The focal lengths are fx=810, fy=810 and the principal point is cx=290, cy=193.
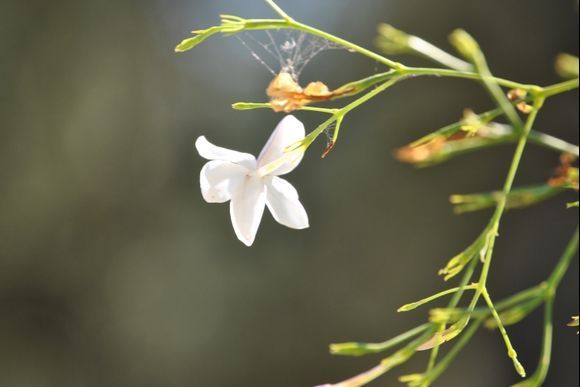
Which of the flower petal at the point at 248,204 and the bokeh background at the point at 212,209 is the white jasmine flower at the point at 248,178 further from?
the bokeh background at the point at 212,209

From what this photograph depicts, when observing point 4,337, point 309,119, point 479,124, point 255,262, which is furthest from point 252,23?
point 4,337

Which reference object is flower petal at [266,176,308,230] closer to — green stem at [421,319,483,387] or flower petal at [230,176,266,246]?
flower petal at [230,176,266,246]

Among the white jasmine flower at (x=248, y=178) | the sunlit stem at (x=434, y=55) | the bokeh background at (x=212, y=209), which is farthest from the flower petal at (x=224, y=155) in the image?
the bokeh background at (x=212, y=209)

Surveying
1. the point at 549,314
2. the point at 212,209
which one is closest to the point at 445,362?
the point at 549,314

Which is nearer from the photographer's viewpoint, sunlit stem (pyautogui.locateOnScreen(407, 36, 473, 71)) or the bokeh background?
sunlit stem (pyautogui.locateOnScreen(407, 36, 473, 71))

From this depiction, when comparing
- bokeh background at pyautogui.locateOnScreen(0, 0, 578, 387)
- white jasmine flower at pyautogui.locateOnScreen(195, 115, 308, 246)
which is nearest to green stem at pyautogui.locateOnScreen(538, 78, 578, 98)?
white jasmine flower at pyautogui.locateOnScreen(195, 115, 308, 246)

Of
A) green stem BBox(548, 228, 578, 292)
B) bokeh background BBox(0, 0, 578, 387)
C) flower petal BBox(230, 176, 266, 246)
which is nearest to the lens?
green stem BBox(548, 228, 578, 292)

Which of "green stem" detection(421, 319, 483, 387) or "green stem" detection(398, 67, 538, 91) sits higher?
"green stem" detection(398, 67, 538, 91)
